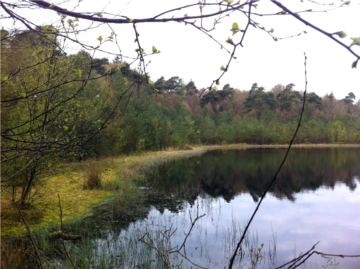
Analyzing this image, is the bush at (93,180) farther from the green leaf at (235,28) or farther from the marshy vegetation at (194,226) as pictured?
the green leaf at (235,28)

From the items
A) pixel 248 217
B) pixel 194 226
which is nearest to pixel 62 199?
pixel 194 226

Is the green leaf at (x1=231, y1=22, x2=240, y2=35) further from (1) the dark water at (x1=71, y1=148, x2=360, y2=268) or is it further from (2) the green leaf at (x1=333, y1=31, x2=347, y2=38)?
(1) the dark water at (x1=71, y1=148, x2=360, y2=268)

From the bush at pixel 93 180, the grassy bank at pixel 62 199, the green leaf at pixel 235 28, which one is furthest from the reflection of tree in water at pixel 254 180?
the green leaf at pixel 235 28

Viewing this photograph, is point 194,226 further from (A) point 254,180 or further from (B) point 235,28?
(A) point 254,180

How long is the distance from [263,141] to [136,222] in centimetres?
4614

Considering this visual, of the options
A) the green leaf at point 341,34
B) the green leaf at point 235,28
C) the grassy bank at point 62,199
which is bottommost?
the grassy bank at point 62,199

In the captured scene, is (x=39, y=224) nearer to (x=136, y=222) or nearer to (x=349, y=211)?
(x=136, y=222)

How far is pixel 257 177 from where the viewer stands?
690 inches

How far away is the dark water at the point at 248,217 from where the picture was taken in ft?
20.6

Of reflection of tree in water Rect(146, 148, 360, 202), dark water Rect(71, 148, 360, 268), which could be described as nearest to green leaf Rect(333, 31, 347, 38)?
dark water Rect(71, 148, 360, 268)

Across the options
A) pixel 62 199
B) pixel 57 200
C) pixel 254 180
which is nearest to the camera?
pixel 57 200

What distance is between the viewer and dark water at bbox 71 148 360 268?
6.29 m

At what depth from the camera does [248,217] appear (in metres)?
9.30

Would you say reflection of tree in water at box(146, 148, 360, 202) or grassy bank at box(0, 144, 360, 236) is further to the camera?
reflection of tree in water at box(146, 148, 360, 202)
